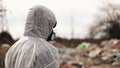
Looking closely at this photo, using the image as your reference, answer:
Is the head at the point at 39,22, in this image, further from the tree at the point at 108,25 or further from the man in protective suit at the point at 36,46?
the tree at the point at 108,25

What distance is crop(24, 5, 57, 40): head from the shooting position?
10.1 ft

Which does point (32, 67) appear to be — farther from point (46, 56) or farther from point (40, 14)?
point (40, 14)

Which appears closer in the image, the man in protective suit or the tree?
the man in protective suit

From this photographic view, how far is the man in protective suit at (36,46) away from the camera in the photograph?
3010 mm

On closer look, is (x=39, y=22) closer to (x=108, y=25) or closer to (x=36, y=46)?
(x=36, y=46)

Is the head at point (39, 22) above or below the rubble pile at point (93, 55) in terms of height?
above

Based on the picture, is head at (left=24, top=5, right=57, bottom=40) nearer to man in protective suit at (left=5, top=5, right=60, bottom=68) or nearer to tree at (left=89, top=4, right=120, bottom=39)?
man in protective suit at (left=5, top=5, right=60, bottom=68)

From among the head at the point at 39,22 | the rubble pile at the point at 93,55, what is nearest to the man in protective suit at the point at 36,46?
the head at the point at 39,22

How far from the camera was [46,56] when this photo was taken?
302cm

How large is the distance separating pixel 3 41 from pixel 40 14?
363 inches

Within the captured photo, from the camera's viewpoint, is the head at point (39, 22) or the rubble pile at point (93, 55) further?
the rubble pile at point (93, 55)

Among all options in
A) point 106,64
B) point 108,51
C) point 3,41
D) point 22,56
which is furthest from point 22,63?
point 108,51

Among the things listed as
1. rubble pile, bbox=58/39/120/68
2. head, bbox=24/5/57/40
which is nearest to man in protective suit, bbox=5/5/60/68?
head, bbox=24/5/57/40

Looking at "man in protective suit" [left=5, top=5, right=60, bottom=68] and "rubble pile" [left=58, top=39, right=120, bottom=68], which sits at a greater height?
"man in protective suit" [left=5, top=5, right=60, bottom=68]
